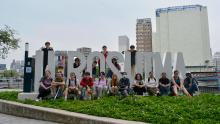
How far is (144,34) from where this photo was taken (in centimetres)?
13038

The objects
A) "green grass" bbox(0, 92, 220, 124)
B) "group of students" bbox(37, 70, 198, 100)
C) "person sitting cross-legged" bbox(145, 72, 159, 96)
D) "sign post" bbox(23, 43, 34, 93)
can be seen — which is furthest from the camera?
"sign post" bbox(23, 43, 34, 93)

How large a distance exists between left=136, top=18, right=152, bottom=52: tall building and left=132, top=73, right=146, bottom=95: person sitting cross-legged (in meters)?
113

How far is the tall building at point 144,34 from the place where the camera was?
125 m

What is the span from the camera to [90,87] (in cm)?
1062

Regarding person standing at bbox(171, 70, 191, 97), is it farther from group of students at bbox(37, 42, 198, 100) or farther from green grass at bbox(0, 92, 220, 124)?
green grass at bbox(0, 92, 220, 124)

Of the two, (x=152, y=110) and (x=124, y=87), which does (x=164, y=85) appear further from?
(x=152, y=110)

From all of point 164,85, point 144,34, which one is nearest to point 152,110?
point 164,85

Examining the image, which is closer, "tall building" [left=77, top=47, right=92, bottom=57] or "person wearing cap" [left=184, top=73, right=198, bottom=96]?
"person wearing cap" [left=184, top=73, right=198, bottom=96]

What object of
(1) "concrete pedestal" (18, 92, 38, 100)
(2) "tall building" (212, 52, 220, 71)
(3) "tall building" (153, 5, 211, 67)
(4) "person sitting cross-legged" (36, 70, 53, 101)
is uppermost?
(3) "tall building" (153, 5, 211, 67)

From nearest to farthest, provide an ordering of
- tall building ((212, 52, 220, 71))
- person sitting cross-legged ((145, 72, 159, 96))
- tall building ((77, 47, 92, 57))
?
1. person sitting cross-legged ((145, 72, 159, 96))
2. tall building ((77, 47, 92, 57))
3. tall building ((212, 52, 220, 71))

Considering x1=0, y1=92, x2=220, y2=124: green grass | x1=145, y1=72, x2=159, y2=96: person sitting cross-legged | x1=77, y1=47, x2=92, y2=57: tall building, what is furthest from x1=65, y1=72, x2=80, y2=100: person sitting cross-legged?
x1=145, y1=72, x2=159, y2=96: person sitting cross-legged

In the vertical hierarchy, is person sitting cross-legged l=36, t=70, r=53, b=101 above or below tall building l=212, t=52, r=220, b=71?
below

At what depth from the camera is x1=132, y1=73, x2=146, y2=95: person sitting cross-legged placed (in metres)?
11.3

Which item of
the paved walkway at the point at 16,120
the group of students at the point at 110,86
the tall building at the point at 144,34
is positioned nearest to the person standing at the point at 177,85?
the group of students at the point at 110,86
